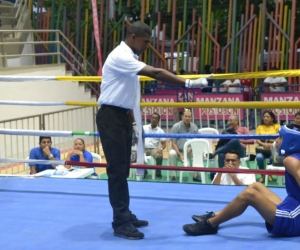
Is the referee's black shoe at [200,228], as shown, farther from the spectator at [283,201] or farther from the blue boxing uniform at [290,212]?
the blue boxing uniform at [290,212]

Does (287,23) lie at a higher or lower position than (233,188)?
higher

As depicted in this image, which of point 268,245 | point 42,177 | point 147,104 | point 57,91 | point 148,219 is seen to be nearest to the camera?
point 268,245

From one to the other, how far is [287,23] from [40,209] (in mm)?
11100

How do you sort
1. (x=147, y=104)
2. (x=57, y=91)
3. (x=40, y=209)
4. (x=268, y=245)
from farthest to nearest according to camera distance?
(x=57, y=91) → (x=147, y=104) → (x=40, y=209) → (x=268, y=245)

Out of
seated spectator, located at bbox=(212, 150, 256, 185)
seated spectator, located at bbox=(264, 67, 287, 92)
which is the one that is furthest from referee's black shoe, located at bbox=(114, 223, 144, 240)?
seated spectator, located at bbox=(264, 67, 287, 92)

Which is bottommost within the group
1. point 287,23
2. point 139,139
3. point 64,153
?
point 64,153

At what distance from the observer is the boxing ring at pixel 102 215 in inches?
158

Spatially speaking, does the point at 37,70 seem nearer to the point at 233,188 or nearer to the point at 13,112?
the point at 13,112

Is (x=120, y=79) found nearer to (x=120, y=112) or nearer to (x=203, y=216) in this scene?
(x=120, y=112)

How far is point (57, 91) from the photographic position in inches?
476

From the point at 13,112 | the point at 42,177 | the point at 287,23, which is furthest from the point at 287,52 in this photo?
the point at 42,177

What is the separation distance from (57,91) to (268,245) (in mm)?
8624

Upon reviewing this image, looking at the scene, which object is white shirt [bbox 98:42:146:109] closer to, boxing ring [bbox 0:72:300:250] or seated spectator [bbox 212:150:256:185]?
boxing ring [bbox 0:72:300:250]

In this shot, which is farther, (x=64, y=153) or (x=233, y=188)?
(x=64, y=153)
